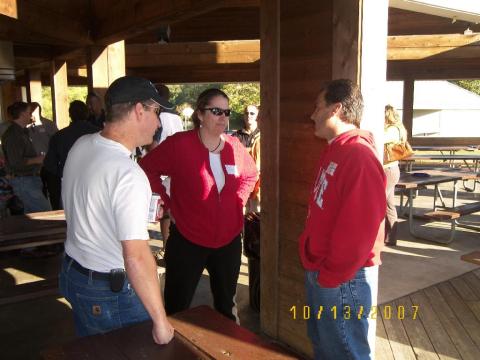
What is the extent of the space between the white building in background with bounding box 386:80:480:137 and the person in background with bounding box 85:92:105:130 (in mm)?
30060

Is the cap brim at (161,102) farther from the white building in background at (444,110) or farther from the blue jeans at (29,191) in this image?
the white building in background at (444,110)

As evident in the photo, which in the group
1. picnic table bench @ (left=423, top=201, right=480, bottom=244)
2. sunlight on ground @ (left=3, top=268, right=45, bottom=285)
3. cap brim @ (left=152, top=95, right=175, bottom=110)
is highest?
cap brim @ (left=152, top=95, right=175, bottom=110)

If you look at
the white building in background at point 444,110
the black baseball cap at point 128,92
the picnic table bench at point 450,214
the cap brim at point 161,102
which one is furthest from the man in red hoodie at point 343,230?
the white building in background at point 444,110

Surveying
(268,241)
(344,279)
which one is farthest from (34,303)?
(344,279)

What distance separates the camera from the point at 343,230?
1.76m

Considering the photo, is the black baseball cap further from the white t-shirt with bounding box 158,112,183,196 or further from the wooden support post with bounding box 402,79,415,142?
the wooden support post with bounding box 402,79,415,142

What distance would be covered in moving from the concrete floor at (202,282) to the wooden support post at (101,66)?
210cm

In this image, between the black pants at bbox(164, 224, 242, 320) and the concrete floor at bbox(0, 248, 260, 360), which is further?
the concrete floor at bbox(0, 248, 260, 360)

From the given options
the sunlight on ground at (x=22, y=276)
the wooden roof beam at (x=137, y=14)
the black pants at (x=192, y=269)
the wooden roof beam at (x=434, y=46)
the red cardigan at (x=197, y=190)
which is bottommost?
the sunlight on ground at (x=22, y=276)

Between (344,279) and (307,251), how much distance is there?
234 mm

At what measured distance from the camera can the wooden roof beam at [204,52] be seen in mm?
7766

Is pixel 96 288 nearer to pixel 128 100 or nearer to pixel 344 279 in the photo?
pixel 128 100

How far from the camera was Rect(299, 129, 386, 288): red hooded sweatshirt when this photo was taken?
1.73m

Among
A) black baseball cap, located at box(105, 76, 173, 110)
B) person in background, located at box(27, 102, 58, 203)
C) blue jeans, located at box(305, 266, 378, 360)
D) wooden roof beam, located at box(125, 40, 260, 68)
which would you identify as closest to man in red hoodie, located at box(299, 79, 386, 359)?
blue jeans, located at box(305, 266, 378, 360)
